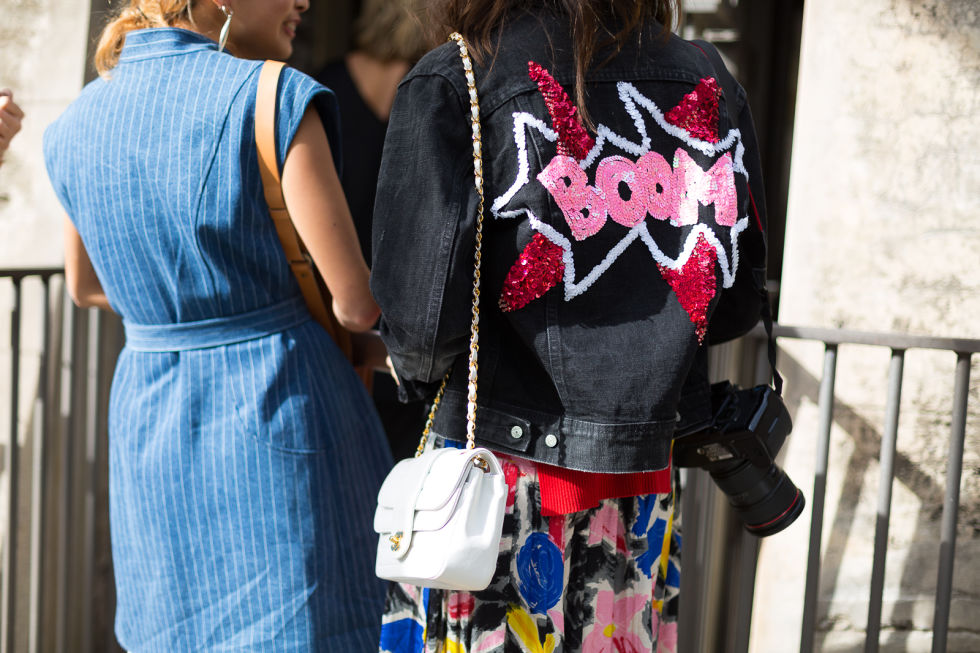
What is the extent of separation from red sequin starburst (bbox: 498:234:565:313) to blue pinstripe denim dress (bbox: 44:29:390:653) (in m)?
0.57

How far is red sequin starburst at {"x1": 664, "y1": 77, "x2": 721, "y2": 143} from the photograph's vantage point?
→ 1.47m

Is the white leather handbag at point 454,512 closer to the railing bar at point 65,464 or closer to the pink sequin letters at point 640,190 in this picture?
the pink sequin letters at point 640,190

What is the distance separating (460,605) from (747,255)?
2.63 feet

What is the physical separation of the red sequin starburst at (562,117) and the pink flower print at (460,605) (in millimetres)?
731

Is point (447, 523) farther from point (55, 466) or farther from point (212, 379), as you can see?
point (55, 466)

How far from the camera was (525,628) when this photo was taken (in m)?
1.54

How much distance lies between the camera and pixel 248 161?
67.2 inches

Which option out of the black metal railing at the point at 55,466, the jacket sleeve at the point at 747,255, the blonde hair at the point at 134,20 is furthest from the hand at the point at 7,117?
the jacket sleeve at the point at 747,255

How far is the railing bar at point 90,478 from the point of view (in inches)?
118

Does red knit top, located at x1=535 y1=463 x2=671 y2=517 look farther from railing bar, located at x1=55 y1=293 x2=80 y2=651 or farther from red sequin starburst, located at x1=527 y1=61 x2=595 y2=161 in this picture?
railing bar, located at x1=55 y1=293 x2=80 y2=651

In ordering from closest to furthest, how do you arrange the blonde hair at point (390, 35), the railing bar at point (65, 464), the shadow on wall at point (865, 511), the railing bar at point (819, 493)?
the railing bar at point (819, 493) < the shadow on wall at point (865, 511) < the blonde hair at point (390, 35) < the railing bar at point (65, 464)

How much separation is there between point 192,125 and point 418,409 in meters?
1.30

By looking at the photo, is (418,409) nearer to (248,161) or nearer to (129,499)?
(129,499)

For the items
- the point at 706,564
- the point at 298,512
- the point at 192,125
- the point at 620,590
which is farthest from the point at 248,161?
the point at 706,564
